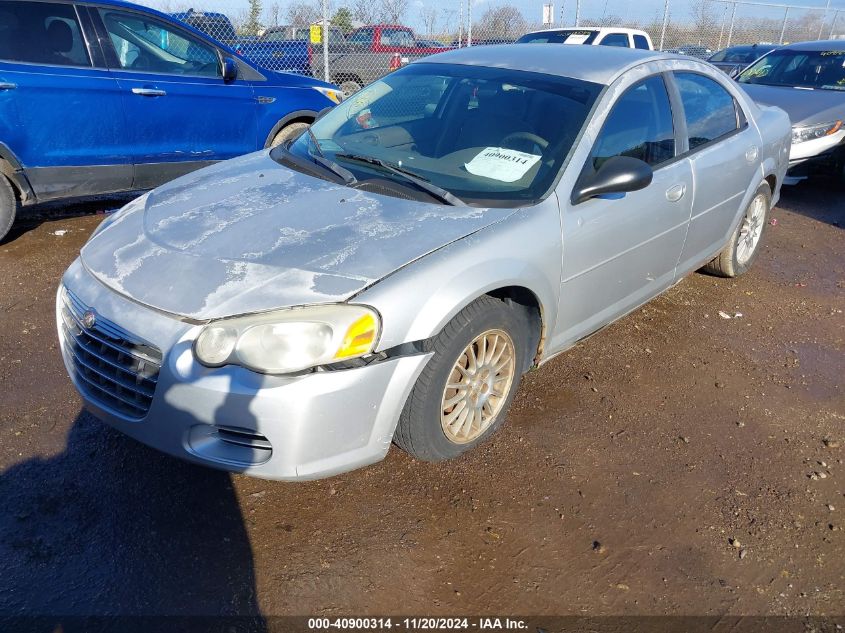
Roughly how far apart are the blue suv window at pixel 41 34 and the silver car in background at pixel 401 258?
2705 millimetres

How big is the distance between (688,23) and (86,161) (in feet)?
62.9

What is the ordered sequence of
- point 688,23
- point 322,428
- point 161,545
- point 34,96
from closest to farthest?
point 322,428, point 161,545, point 34,96, point 688,23

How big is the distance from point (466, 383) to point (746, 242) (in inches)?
132

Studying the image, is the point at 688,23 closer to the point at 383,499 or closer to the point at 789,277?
the point at 789,277

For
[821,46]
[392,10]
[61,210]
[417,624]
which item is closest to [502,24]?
[392,10]

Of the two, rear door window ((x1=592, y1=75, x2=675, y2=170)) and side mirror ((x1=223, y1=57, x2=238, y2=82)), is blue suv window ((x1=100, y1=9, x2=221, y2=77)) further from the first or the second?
rear door window ((x1=592, y1=75, x2=675, y2=170))

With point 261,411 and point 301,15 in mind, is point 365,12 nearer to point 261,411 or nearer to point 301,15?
point 301,15

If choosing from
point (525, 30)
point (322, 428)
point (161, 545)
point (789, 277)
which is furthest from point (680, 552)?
point (525, 30)

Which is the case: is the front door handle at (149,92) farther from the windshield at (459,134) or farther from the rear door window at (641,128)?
the rear door window at (641,128)

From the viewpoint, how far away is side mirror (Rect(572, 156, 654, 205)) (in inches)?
121

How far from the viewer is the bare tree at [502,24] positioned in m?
16.5

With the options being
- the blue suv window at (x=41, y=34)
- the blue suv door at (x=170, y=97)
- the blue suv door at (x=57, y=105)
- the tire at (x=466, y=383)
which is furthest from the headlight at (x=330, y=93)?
the tire at (x=466, y=383)

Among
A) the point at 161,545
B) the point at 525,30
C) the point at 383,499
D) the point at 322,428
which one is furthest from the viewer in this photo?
the point at 525,30

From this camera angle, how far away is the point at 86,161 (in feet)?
17.9
